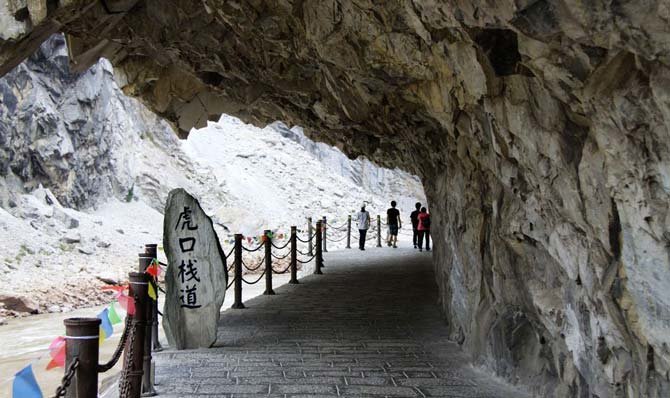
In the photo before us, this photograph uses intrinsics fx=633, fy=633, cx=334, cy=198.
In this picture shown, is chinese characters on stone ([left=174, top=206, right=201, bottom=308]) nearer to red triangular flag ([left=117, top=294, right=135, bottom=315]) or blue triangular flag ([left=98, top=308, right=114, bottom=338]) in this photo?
red triangular flag ([left=117, top=294, right=135, bottom=315])

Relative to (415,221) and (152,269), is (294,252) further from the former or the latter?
(415,221)

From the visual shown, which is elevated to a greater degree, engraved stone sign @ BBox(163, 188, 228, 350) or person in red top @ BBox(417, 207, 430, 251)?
person in red top @ BBox(417, 207, 430, 251)

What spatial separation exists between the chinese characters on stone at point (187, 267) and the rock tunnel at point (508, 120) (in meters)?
2.45

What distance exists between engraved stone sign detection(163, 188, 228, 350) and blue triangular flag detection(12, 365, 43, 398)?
181 inches

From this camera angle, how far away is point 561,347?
15.5ft

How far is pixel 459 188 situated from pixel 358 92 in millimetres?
1861

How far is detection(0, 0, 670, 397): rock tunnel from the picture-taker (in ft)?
10.1

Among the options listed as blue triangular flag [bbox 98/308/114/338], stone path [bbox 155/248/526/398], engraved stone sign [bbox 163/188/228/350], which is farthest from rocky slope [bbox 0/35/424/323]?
blue triangular flag [bbox 98/308/114/338]

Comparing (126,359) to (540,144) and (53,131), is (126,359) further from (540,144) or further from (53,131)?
(53,131)

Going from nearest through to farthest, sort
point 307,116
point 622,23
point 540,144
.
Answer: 1. point 622,23
2. point 540,144
3. point 307,116

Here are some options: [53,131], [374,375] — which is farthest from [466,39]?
[53,131]

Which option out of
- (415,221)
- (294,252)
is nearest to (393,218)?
(415,221)

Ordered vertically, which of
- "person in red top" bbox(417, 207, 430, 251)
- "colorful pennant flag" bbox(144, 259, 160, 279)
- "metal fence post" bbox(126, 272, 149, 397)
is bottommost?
"metal fence post" bbox(126, 272, 149, 397)

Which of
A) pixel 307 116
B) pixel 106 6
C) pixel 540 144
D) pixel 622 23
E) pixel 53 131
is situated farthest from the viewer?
pixel 53 131
